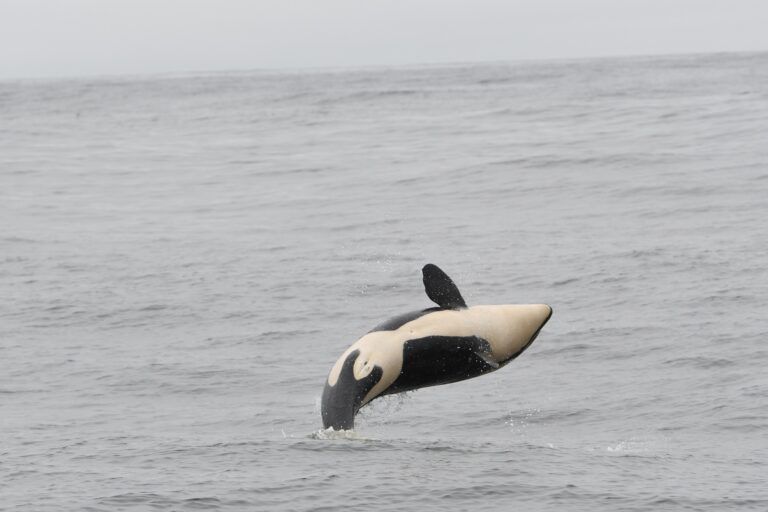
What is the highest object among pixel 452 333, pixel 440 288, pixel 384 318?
pixel 440 288

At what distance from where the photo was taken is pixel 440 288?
13000 millimetres

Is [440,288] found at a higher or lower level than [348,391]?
higher

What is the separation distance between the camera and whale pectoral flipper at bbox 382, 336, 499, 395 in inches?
510

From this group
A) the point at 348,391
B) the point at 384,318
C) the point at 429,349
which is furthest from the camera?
the point at 384,318

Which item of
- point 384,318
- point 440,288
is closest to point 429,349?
point 440,288

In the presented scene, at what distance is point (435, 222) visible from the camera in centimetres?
3547

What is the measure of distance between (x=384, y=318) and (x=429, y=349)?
11518 millimetres

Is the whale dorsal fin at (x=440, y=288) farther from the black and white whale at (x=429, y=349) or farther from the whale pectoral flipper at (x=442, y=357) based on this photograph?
the whale pectoral flipper at (x=442, y=357)

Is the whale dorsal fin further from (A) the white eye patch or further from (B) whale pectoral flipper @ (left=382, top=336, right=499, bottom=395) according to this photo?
(A) the white eye patch

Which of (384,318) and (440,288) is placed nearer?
(440,288)

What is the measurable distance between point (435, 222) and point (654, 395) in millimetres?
16991

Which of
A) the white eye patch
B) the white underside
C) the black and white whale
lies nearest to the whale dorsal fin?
the black and white whale

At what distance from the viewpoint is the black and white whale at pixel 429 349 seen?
42.1ft

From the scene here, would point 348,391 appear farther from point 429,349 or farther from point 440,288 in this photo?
point 440,288
